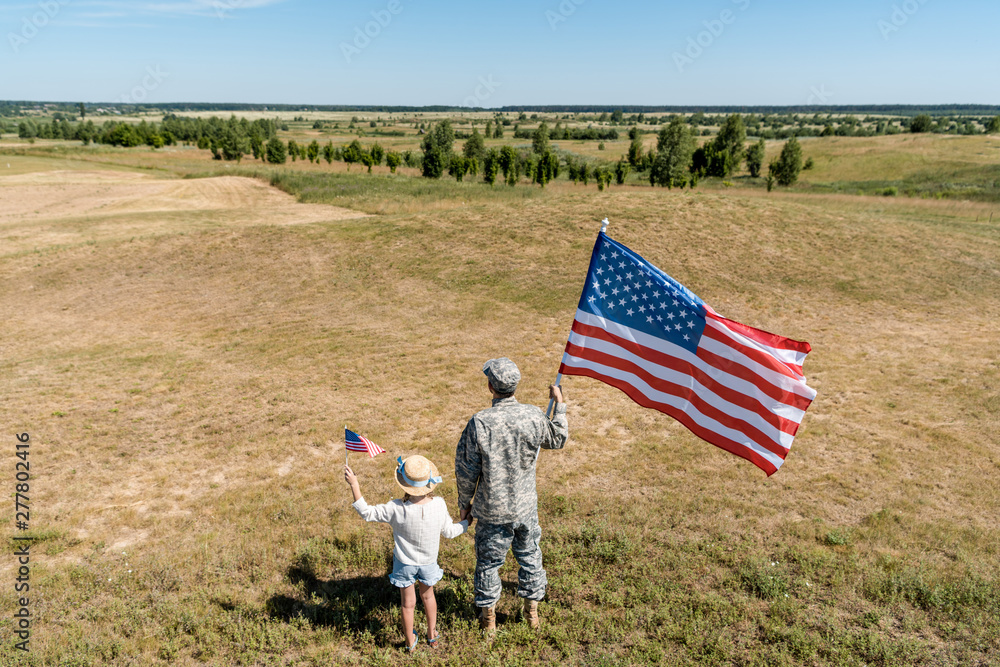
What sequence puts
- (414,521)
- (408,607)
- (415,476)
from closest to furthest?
(415,476)
(414,521)
(408,607)

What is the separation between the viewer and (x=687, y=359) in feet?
18.4

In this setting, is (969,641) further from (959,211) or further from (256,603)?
(959,211)

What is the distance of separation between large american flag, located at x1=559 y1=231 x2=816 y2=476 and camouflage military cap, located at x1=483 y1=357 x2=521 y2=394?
1312 millimetres

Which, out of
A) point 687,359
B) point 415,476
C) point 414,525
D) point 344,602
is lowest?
point 344,602

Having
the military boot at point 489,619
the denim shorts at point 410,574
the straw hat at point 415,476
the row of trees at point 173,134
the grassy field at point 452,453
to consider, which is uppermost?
the row of trees at point 173,134

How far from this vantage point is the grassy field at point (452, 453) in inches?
206

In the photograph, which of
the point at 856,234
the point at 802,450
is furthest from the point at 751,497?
the point at 856,234

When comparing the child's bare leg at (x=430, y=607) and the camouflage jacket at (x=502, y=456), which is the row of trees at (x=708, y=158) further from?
the child's bare leg at (x=430, y=607)

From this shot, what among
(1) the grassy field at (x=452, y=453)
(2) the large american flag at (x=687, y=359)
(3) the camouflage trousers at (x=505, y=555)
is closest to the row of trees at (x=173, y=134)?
(1) the grassy field at (x=452, y=453)

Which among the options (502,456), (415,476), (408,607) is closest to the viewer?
(415,476)

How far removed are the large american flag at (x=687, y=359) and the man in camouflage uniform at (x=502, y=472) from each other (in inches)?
49.6

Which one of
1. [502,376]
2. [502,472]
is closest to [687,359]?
[502,376]

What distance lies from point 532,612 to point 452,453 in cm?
410

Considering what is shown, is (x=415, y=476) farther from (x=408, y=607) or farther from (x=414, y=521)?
(x=408, y=607)
